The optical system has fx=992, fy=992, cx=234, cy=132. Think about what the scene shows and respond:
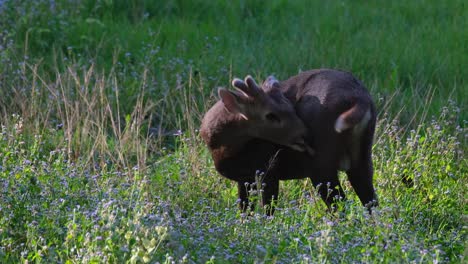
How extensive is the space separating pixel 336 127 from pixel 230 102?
746mm

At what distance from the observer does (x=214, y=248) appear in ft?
18.7

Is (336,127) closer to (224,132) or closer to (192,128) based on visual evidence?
(224,132)

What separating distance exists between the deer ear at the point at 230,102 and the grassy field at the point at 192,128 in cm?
68

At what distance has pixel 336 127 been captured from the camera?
6414 mm

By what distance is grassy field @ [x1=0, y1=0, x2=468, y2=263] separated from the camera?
5.70 meters

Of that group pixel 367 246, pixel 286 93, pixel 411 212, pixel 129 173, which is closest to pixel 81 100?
pixel 129 173

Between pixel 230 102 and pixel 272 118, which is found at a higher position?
pixel 230 102

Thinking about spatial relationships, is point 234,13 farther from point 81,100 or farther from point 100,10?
point 81,100

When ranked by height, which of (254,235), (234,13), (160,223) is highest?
(160,223)

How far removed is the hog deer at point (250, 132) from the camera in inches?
261

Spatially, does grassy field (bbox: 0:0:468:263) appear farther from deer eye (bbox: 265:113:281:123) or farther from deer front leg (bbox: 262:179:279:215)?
deer eye (bbox: 265:113:281:123)

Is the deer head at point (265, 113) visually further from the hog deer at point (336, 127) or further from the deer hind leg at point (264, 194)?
the deer hind leg at point (264, 194)

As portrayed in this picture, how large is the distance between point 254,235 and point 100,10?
642 cm

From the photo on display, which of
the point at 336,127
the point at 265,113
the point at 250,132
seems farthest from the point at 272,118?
the point at 336,127
